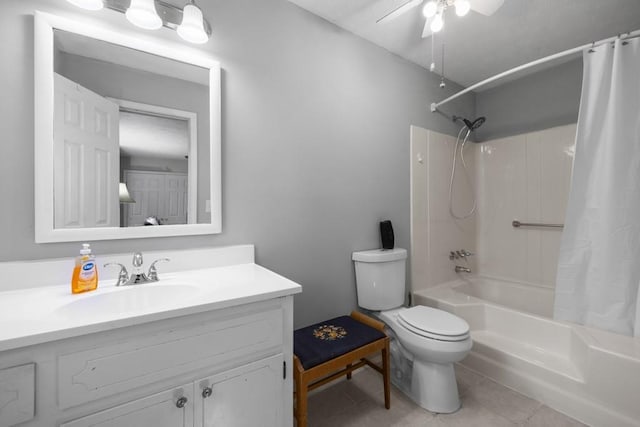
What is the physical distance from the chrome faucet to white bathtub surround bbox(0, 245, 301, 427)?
0.04 meters

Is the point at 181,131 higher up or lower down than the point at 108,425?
higher up

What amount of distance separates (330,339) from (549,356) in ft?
4.82

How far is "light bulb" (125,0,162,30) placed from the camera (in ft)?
3.60

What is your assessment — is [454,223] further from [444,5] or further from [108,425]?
[108,425]

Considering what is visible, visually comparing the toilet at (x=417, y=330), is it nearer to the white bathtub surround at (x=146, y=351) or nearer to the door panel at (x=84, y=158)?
the white bathtub surround at (x=146, y=351)

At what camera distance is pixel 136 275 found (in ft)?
3.64

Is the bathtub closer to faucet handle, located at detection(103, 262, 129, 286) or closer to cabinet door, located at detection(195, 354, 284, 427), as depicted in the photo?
cabinet door, located at detection(195, 354, 284, 427)

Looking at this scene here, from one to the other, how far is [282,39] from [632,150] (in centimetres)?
201

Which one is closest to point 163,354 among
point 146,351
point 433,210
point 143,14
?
point 146,351

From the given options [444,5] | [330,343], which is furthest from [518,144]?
[330,343]

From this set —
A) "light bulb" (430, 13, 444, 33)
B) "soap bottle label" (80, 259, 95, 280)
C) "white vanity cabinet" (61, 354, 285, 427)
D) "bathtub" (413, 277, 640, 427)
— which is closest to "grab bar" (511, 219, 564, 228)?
"bathtub" (413, 277, 640, 427)

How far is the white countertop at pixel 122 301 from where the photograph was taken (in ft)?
2.22

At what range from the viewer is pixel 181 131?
132 cm

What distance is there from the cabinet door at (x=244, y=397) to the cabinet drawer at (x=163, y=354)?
0.05 metres
